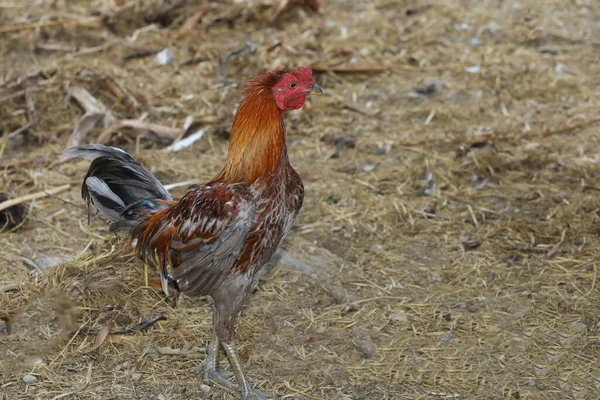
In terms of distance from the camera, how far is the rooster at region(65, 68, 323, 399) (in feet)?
11.5

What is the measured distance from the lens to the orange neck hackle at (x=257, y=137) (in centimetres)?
359

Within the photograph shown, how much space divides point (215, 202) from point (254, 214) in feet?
0.64

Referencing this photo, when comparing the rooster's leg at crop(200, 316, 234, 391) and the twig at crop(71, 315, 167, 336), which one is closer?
the rooster's leg at crop(200, 316, 234, 391)

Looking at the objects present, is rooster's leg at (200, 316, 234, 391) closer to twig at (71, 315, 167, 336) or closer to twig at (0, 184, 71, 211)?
twig at (71, 315, 167, 336)

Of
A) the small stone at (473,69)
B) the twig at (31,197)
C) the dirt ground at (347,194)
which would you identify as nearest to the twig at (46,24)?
the dirt ground at (347,194)

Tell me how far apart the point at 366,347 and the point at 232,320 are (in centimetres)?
86

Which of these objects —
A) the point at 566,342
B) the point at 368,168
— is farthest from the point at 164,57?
the point at 566,342

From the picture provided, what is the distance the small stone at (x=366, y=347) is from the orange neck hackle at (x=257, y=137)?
4.01 ft

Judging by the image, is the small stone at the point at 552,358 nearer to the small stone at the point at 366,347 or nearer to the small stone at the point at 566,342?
the small stone at the point at 566,342

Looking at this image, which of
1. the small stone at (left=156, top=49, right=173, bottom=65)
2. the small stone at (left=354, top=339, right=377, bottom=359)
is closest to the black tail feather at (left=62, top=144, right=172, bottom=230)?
the small stone at (left=354, top=339, right=377, bottom=359)

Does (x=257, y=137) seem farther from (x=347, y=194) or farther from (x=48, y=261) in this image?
(x=347, y=194)

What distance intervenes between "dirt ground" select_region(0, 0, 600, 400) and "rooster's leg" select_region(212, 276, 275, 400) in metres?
0.14

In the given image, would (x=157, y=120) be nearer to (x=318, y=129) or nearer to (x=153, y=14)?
(x=318, y=129)

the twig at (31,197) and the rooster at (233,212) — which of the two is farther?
the twig at (31,197)
